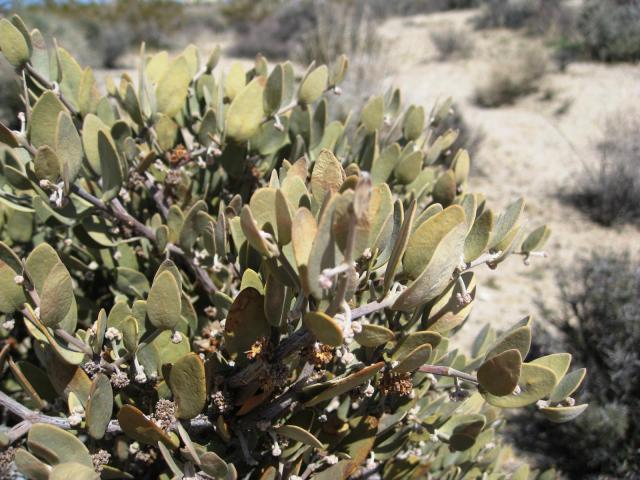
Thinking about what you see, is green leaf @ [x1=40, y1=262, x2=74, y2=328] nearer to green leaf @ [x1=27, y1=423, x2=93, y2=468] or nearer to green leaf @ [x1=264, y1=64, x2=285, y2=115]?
green leaf @ [x1=27, y1=423, x2=93, y2=468]

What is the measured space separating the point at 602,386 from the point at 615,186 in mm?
3020

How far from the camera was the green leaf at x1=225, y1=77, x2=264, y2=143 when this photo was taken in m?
1.06

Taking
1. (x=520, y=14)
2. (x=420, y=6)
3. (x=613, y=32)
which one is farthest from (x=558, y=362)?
(x=420, y=6)

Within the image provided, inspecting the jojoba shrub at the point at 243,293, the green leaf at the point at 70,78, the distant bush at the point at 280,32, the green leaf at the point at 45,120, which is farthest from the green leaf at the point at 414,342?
the distant bush at the point at 280,32

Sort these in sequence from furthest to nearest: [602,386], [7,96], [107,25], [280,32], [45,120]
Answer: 1. [107,25]
2. [280,32]
3. [7,96]
4. [602,386]
5. [45,120]

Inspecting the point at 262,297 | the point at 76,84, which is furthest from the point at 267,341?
the point at 76,84

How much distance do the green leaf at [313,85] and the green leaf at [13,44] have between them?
566 millimetres

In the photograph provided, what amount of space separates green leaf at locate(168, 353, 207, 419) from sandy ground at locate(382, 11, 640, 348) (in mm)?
1766

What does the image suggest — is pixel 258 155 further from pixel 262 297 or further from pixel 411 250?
pixel 411 250

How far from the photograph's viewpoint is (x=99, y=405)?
730mm

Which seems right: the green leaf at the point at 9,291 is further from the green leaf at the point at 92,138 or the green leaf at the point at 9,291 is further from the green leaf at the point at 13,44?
the green leaf at the point at 13,44

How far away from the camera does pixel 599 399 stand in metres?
2.48

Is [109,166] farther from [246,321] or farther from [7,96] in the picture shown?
[7,96]

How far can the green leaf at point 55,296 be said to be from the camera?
0.68 metres
